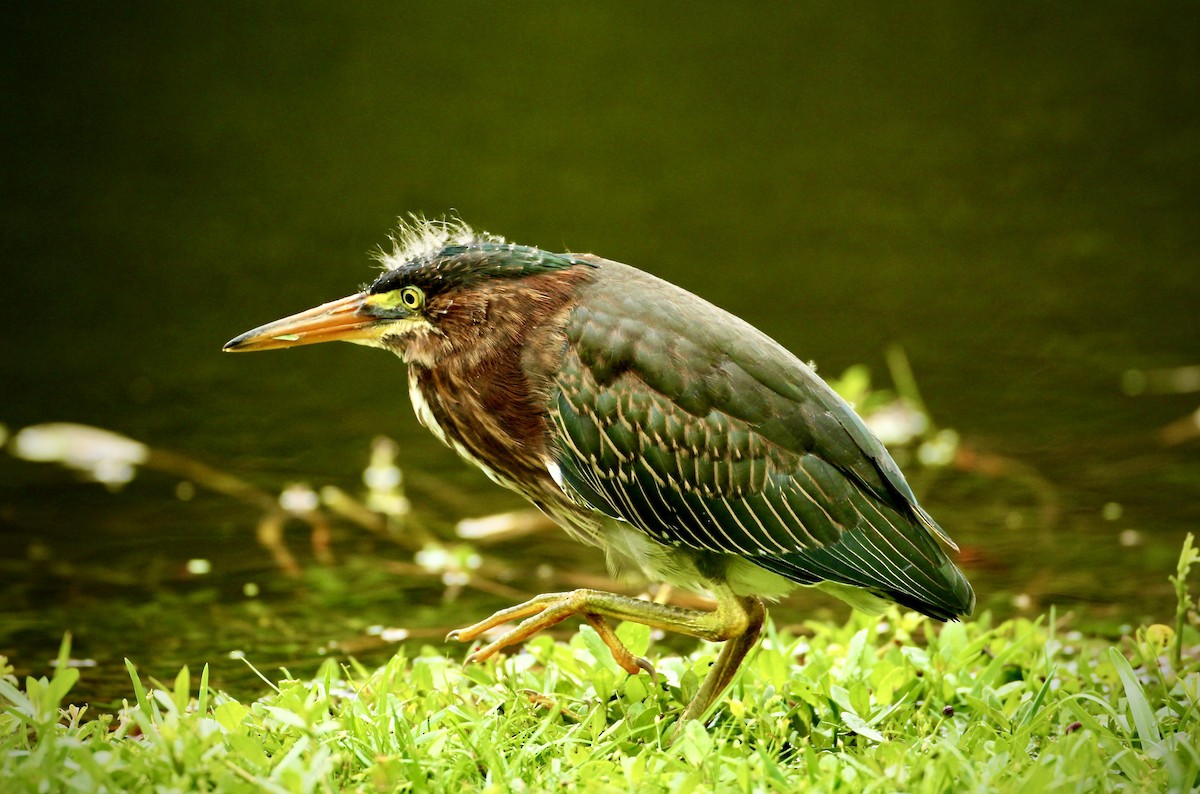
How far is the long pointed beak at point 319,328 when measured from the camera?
4.00 m

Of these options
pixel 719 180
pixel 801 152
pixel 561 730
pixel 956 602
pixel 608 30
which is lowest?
pixel 561 730

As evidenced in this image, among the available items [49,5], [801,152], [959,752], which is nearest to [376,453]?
[959,752]

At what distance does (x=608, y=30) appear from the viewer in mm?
14820

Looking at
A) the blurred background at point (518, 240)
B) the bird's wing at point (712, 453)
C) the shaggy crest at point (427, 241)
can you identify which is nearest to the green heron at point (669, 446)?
the bird's wing at point (712, 453)

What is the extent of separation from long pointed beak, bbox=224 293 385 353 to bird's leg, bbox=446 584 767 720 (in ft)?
2.76

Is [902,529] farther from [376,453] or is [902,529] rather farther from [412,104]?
[412,104]

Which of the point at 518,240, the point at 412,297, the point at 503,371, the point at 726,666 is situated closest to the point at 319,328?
the point at 412,297

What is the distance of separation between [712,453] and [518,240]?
5.43 meters

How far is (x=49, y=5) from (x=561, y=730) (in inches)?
511

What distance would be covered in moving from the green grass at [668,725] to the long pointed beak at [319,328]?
2.92ft

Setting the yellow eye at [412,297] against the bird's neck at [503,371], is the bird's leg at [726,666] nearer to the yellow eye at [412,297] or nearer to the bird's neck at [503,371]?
the bird's neck at [503,371]

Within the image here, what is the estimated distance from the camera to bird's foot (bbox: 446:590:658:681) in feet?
12.2

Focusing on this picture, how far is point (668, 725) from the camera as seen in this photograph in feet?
12.8

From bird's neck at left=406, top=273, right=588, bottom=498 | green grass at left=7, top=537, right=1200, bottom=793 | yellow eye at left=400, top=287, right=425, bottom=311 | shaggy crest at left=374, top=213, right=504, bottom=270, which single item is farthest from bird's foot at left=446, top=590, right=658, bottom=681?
shaggy crest at left=374, top=213, right=504, bottom=270
